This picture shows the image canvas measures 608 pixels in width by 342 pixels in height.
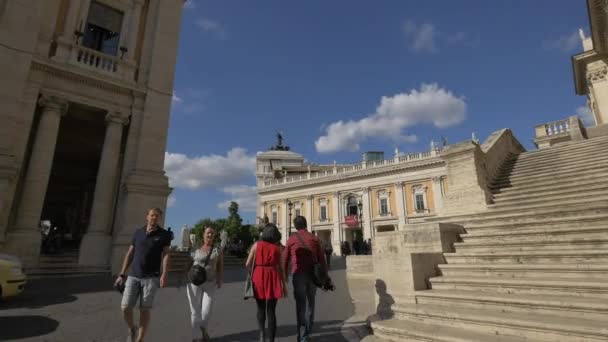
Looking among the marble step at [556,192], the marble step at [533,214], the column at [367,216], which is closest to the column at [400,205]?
the column at [367,216]

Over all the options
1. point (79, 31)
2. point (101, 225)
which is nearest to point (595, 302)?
point (101, 225)

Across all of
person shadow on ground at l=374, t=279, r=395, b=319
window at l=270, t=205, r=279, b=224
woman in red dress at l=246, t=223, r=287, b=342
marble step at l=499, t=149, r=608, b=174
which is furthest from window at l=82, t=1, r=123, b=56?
window at l=270, t=205, r=279, b=224

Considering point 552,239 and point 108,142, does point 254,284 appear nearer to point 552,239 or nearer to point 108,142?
point 552,239

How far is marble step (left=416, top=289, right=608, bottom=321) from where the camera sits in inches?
144

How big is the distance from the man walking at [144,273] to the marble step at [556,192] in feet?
26.9

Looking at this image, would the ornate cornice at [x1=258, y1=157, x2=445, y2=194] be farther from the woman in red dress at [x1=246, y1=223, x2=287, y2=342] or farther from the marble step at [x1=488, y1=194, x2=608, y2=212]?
the woman in red dress at [x1=246, y1=223, x2=287, y2=342]

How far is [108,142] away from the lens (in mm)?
12234

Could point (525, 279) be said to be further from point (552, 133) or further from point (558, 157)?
point (552, 133)

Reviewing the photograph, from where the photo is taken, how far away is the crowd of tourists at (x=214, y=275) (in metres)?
4.02

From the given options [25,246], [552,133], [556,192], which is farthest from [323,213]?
[556,192]

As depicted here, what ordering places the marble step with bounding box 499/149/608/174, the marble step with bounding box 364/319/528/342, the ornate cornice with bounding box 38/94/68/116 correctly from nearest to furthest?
the marble step with bounding box 364/319/528/342, the marble step with bounding box 499/149/608/174, the ornate cornice with bounding box 38/94/68/116

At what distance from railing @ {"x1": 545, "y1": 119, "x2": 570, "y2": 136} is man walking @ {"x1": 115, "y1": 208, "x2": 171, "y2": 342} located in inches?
988

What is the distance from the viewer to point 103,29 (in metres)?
13.9

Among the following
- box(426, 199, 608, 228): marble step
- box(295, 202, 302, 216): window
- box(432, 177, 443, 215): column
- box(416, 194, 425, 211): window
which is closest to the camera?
box(426, 199, 608, 228): marble step
